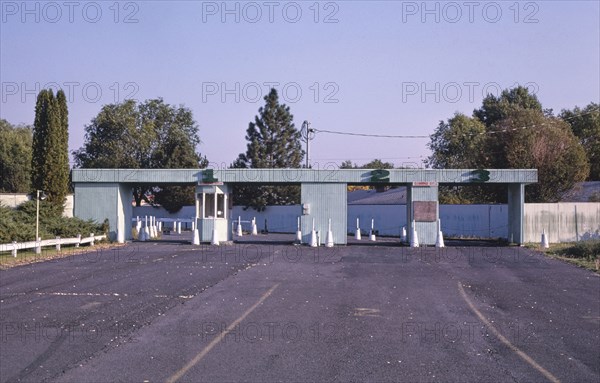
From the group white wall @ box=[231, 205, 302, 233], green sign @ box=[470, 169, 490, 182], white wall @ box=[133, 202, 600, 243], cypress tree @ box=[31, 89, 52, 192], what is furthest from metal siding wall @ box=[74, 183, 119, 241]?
white wall @ box=[133, 202, 600, 243]

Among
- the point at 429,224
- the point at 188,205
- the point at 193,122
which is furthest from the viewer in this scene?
the point at 193,122

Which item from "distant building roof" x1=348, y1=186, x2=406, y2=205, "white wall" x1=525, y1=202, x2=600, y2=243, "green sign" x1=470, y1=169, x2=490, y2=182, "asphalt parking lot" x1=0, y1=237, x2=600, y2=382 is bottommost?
"asphalt parking lot" x1=0, y1=237, x2=600, y2=382

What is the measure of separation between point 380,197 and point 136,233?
2424cm

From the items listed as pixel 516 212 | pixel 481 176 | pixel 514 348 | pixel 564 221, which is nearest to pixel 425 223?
pixel 481 176

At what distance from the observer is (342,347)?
973 centimetres

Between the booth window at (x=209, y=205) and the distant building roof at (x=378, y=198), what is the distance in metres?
19.6

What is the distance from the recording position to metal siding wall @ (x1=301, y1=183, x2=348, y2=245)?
3441cm

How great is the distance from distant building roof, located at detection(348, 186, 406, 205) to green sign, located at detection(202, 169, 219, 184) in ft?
65.6

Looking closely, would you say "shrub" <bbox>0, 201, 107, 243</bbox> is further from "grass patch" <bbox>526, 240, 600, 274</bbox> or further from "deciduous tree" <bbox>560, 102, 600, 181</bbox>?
"deciduous tree" <bbox>560, 102, 600, 181</bbox>

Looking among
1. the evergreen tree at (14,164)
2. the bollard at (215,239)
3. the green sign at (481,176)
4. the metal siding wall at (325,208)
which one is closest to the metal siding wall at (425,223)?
the green sign at (481,176)

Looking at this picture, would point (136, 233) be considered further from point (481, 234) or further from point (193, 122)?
point (193, 122)


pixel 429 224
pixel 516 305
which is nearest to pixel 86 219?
pixel 429 224

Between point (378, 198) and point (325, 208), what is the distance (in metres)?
24.9

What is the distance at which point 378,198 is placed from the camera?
58.9 meters
